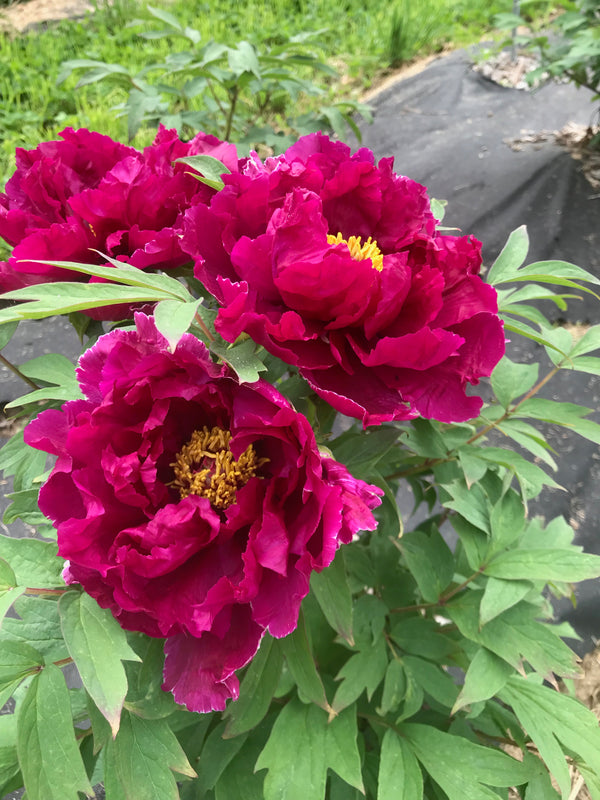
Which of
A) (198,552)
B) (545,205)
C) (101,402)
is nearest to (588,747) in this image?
(198,552)

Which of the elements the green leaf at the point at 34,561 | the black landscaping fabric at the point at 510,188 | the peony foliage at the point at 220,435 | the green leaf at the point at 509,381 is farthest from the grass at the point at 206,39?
the green leaf at the point at 34,561

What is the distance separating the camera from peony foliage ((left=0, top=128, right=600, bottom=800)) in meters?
0.43

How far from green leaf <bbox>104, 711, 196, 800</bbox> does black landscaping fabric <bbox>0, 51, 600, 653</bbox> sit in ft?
3.76

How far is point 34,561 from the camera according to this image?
20.3 inches

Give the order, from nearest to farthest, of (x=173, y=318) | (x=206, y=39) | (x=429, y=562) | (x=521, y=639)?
1. (x=173, y=318)
2. (x=521, y=639)
3. (x=429, y=562)
4. (x=206, y=39)

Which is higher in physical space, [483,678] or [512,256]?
[512,256]

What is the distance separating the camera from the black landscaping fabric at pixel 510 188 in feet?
6.01

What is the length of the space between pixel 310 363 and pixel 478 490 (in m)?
0.44

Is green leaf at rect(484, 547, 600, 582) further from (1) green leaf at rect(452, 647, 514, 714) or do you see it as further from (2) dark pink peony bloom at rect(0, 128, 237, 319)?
(2) dark pink peony bloom at rect(0, 128, 237, 319)

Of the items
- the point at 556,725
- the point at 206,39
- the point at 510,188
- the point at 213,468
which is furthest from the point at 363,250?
the point at 206,39

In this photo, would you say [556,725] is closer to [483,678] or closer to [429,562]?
[483,678]

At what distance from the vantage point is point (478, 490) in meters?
0.81

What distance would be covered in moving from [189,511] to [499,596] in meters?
0.43

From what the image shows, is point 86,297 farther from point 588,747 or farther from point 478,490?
point 588,747
